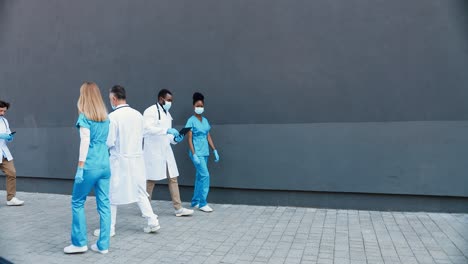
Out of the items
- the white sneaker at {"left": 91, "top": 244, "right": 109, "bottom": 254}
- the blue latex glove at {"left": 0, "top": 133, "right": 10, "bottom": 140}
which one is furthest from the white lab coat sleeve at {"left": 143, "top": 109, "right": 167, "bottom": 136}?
the blue latex glove at {"left": 0, "top": 133, "right": 10, "bottom": 140}

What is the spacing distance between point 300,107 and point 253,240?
2.38 metres

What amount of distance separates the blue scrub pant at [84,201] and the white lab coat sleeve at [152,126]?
1150mm

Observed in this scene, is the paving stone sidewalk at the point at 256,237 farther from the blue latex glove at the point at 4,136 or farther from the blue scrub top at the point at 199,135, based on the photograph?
the blue latex glove at the point at 4,136

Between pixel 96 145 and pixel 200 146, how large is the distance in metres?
2.08

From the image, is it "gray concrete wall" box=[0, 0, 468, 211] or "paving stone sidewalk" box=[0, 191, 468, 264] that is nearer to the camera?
"paving stone sidewalk" box=[0, 191, 468, 264]

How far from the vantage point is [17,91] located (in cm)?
831

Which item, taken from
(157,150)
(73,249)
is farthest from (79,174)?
(157,150)

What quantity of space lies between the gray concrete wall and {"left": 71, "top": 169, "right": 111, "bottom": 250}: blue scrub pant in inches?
101

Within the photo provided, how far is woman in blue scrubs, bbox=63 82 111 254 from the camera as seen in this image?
4.29 metres

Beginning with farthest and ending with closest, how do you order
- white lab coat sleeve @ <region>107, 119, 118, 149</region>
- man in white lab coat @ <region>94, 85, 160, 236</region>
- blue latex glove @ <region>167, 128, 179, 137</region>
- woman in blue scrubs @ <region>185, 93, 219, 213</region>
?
woman in blue scrubs @ <region>185, 93, 219, 213</region> < blue latex glove @ <region>167, 128, 179, 137</region> < man in white lab coat @ <region>94, 85, 160, 236</region> < white lab coat sleeve @ <region>107, 119, 118, 149</region>

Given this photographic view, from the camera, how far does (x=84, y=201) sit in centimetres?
447

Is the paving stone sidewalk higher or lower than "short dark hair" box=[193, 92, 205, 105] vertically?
lower

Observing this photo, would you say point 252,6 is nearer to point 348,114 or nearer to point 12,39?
Answer: point 348,114

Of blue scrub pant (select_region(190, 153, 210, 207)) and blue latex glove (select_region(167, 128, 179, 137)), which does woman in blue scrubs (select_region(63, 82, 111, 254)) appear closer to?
blue latex glove (select_region(167, 128, 179, 137))
